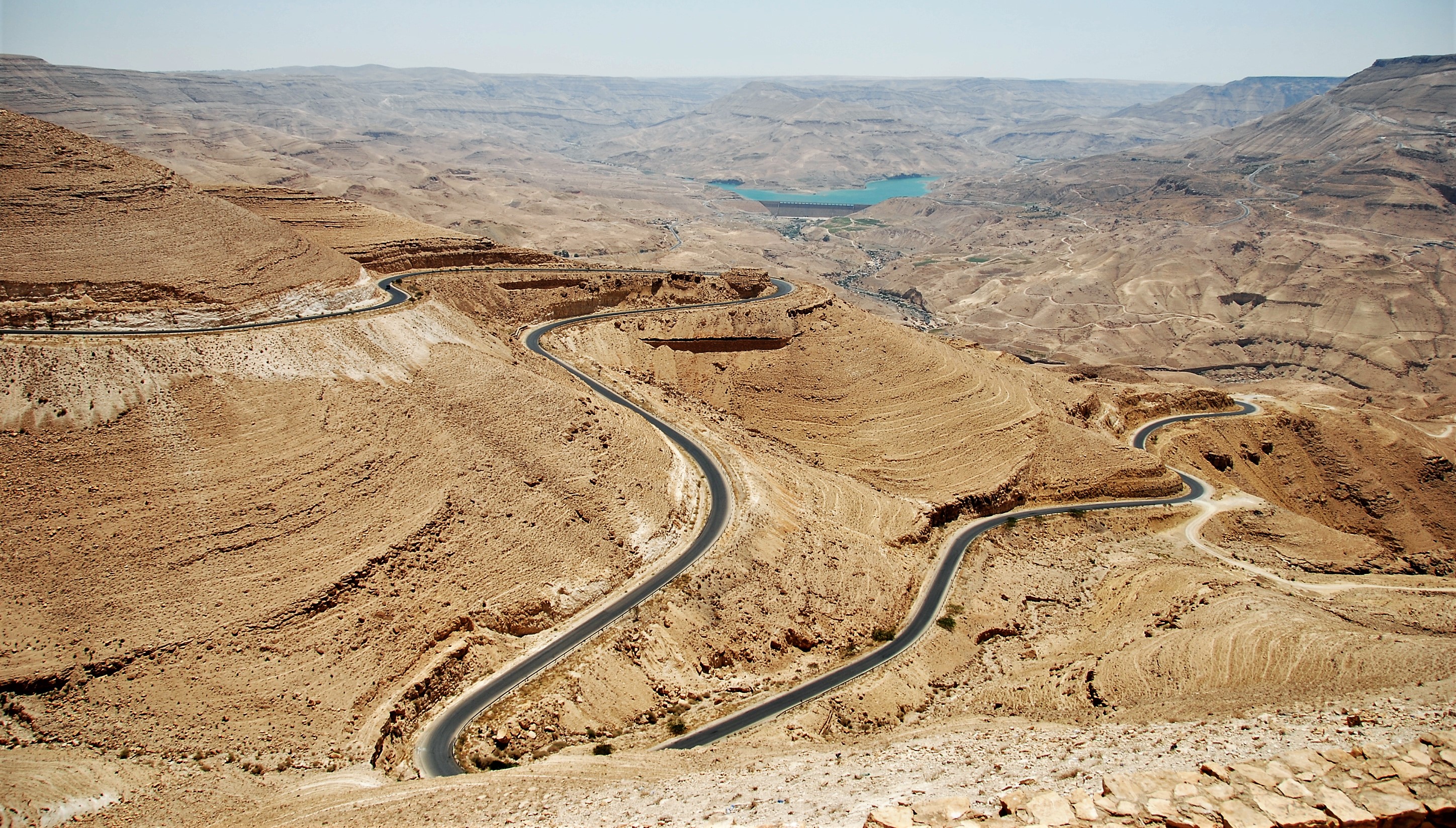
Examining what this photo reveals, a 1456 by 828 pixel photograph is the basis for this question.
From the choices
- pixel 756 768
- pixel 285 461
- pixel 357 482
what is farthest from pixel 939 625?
pixel 285 461

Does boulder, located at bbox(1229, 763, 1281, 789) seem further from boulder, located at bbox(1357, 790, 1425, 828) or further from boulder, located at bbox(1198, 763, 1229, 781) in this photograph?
boulder, located at bbox(1357, 790, 1425, 828)

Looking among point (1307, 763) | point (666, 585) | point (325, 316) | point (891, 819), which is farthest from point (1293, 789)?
point (325, 316)

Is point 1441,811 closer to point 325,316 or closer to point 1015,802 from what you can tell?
point 1015,802

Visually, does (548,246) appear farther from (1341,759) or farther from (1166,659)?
(1341,759)

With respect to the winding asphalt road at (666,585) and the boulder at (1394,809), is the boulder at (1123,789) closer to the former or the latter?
the boulder at (1394,809)

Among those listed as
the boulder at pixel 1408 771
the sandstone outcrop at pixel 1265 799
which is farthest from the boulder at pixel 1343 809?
the boulder at pixel 1408 771

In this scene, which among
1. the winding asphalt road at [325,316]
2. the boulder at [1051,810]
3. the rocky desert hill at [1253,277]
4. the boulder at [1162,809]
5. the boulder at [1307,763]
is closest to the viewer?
the boulder at [1162,809]

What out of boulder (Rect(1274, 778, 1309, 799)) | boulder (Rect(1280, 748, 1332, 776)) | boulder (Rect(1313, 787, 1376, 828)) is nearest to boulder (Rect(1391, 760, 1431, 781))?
A: boulder (Rect(1280, 748, 1332, 776))
